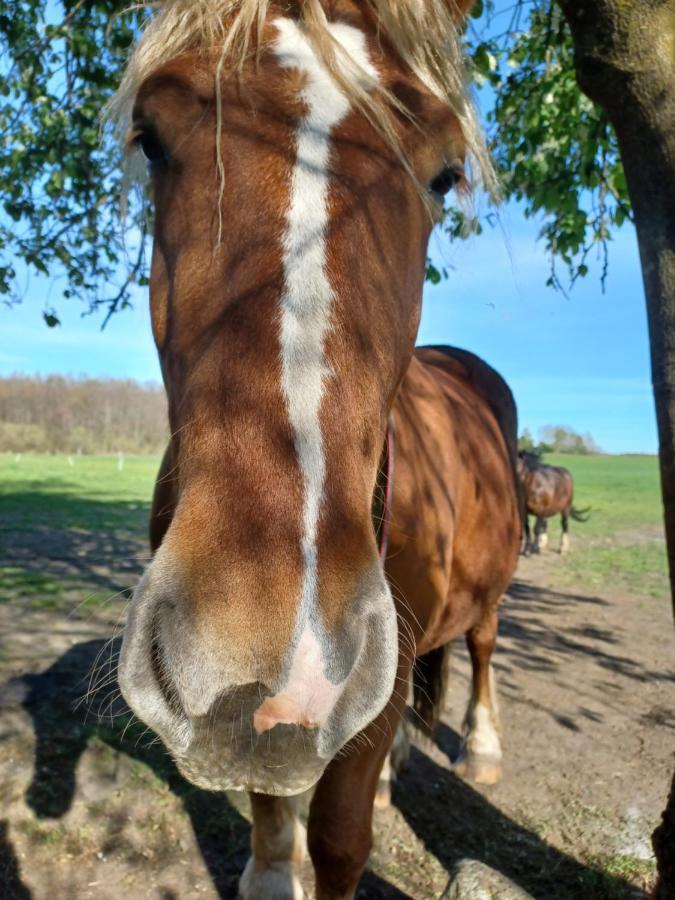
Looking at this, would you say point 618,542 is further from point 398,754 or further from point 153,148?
point 153,148

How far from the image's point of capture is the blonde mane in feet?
5.13

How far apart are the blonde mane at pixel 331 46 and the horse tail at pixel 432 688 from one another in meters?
3.00

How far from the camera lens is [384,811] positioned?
3559 mm

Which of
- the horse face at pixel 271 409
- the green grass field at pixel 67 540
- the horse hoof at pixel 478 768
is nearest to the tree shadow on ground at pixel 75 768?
the green grass field at pixel 67 540

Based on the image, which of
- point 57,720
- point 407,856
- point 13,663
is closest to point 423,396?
point 407,856

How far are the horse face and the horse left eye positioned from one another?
0.24 meters

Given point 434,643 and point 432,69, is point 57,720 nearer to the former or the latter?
point 434,643

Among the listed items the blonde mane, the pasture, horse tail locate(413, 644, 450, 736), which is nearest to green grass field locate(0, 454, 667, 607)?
the pasture

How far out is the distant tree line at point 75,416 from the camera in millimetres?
52844

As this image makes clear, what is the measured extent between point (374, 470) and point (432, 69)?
132 cm

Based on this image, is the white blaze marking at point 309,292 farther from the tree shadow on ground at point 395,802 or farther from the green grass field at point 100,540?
the tree shadow on ground at point 395,802

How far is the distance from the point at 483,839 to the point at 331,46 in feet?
12.0

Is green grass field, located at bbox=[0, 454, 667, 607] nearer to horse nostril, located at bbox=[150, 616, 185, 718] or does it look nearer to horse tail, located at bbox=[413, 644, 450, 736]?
horse nostril, located at bbox=[150, 616, 185, 718]

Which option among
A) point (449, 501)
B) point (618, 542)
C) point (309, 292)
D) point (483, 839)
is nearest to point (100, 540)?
point (483, 839)
